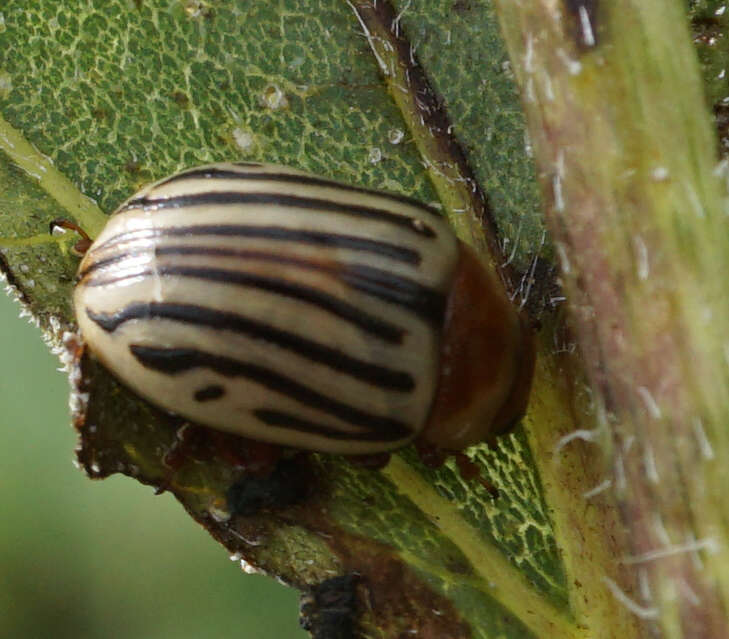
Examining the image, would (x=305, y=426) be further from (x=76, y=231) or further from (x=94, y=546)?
(x=94, y=546)

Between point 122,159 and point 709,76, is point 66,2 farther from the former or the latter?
point 709,76

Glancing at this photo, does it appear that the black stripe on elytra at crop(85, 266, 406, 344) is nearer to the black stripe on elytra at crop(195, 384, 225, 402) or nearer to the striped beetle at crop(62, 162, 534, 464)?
the striped beetle at crop(62, 162, 534, 464)

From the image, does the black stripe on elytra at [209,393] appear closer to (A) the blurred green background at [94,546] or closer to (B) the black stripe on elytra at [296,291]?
(B) the black stripe on elytra at [296,291]

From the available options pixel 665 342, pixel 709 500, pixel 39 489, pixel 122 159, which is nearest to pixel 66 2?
pixel 122 159

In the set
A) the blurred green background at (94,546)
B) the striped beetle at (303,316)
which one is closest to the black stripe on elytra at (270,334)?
the striped beetle at (303,316)

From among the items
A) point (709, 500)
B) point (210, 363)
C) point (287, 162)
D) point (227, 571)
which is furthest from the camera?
point (227, 571)
